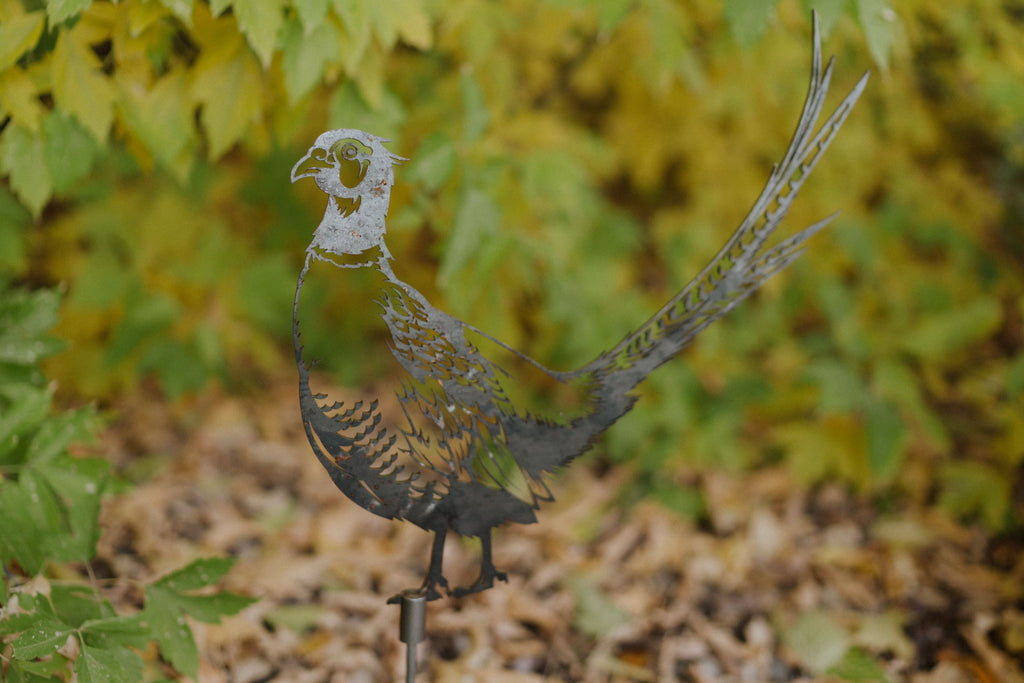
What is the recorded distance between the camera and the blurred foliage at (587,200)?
4.66 feet

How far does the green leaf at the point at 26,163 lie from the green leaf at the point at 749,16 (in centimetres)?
137

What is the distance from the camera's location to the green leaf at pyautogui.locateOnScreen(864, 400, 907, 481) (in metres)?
2.27

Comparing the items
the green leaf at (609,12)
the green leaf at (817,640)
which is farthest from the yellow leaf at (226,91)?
the green leaf at (817,640)

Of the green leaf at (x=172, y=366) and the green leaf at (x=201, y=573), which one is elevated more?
the green leaf at (x=172, y=366)

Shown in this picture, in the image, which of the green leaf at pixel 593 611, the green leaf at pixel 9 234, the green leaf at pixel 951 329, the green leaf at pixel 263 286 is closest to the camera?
the green leaf at pixel 593 611

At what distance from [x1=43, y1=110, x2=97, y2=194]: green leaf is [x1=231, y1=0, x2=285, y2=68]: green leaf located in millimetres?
450

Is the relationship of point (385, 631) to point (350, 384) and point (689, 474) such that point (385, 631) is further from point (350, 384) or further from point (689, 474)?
point (350, 384)

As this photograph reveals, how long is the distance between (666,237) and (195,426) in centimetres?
213

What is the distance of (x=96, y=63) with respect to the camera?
132 centimetres

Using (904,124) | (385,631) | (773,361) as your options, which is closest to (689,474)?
(773,361)

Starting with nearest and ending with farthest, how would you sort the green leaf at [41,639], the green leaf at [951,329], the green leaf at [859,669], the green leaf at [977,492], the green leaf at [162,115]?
the green leaf at [41,639] < the green leaf at [162,115] < the green leaf at [859,669] < the green leaf at [977,492] < the green leaf at [951,329]

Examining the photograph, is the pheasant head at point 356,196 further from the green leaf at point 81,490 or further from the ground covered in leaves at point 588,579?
the ground covered in leaves at point 588,579

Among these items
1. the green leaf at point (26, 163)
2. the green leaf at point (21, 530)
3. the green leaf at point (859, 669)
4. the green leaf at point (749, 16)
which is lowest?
the green leaf at point (859, 669)

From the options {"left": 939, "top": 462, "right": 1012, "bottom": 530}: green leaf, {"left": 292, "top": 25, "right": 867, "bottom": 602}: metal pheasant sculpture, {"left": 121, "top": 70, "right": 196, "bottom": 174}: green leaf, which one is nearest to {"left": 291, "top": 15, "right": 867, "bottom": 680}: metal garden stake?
{"left": 292, "top": 25, "right": 867, "bottom": 602}: metal pheasant sculpture
